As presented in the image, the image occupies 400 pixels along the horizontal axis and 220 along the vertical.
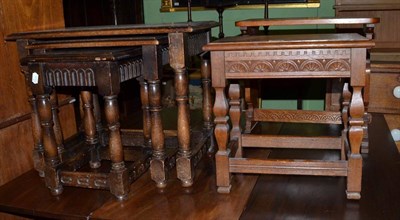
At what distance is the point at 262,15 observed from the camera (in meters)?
3.53

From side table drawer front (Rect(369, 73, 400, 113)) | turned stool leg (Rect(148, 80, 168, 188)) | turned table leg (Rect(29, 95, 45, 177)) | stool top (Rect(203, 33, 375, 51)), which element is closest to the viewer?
stool top (Rect(203, 33, 375, 51))

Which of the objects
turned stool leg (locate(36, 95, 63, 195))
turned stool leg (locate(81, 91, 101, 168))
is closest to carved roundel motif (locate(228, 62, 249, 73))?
turned stool leg (locate(36, 95, 63, 195))

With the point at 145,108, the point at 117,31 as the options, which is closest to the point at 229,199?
the point at 145,108

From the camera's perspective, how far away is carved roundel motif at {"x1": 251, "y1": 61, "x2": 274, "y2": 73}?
1.41 metres

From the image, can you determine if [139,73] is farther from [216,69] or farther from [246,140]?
[246,140]

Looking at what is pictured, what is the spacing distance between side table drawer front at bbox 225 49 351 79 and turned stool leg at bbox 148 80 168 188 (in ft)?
0.86

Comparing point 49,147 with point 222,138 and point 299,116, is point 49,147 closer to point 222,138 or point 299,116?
point 222,138

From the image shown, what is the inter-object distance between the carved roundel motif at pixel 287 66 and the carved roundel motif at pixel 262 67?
2cm

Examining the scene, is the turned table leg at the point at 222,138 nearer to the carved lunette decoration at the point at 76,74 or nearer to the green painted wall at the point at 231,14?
the carved lunette decoration at the point at 76,74

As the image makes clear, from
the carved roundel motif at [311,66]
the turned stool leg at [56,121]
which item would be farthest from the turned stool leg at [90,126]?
the carved roundel motif at [311,66]

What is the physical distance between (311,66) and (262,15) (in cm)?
224

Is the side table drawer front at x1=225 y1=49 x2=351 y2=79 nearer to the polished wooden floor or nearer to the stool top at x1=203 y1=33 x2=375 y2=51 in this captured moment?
the stool top at x1=203 y1=33 x2=375 y2=51

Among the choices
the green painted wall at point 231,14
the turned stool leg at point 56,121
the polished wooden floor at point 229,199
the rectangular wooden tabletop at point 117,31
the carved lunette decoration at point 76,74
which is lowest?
the polished wooden floor at point 229,199

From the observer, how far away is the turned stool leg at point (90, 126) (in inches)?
74.7
